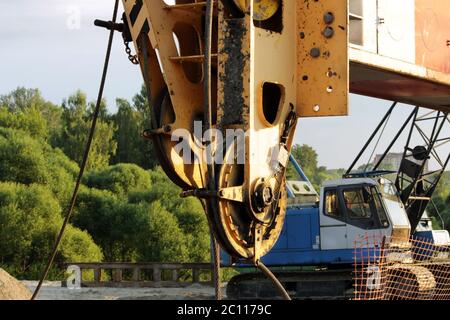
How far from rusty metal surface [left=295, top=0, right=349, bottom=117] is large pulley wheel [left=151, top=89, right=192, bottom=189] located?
1.05m

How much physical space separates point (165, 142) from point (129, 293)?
49.1 feet

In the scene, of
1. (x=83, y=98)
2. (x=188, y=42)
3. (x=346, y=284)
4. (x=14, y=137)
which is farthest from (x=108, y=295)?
(x=83, y=98)

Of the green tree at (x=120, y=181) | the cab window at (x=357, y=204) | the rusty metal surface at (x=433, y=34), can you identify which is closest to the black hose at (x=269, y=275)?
the rusty metal surface at (x=433, y=34)

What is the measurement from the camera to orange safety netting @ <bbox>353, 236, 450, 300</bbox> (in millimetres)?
15656

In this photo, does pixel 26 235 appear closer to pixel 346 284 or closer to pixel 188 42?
pixel 346 284

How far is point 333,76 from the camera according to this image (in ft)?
23.0

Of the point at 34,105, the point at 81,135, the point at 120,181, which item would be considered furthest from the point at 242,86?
the point at 34,105

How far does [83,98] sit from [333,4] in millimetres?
48923

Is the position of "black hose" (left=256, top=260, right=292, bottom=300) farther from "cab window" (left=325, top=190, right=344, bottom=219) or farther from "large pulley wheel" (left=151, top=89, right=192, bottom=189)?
"cab window" (left=325, top=190, right=344, bottom=219)

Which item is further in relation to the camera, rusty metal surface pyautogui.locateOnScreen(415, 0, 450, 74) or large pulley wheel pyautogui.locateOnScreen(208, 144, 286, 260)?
rusty metal surface pyautogui.locateOnScreen(415, 0, 450, 74)

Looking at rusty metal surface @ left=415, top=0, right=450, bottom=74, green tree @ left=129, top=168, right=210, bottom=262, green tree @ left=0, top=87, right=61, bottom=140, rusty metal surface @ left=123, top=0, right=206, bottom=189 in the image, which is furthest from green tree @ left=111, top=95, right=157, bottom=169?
rusty metal surface @ left=123, top=0, right=206, bottom=189

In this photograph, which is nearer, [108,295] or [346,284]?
[346,284]

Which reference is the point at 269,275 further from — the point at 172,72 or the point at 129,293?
the point at 129,293

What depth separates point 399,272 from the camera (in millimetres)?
16922
